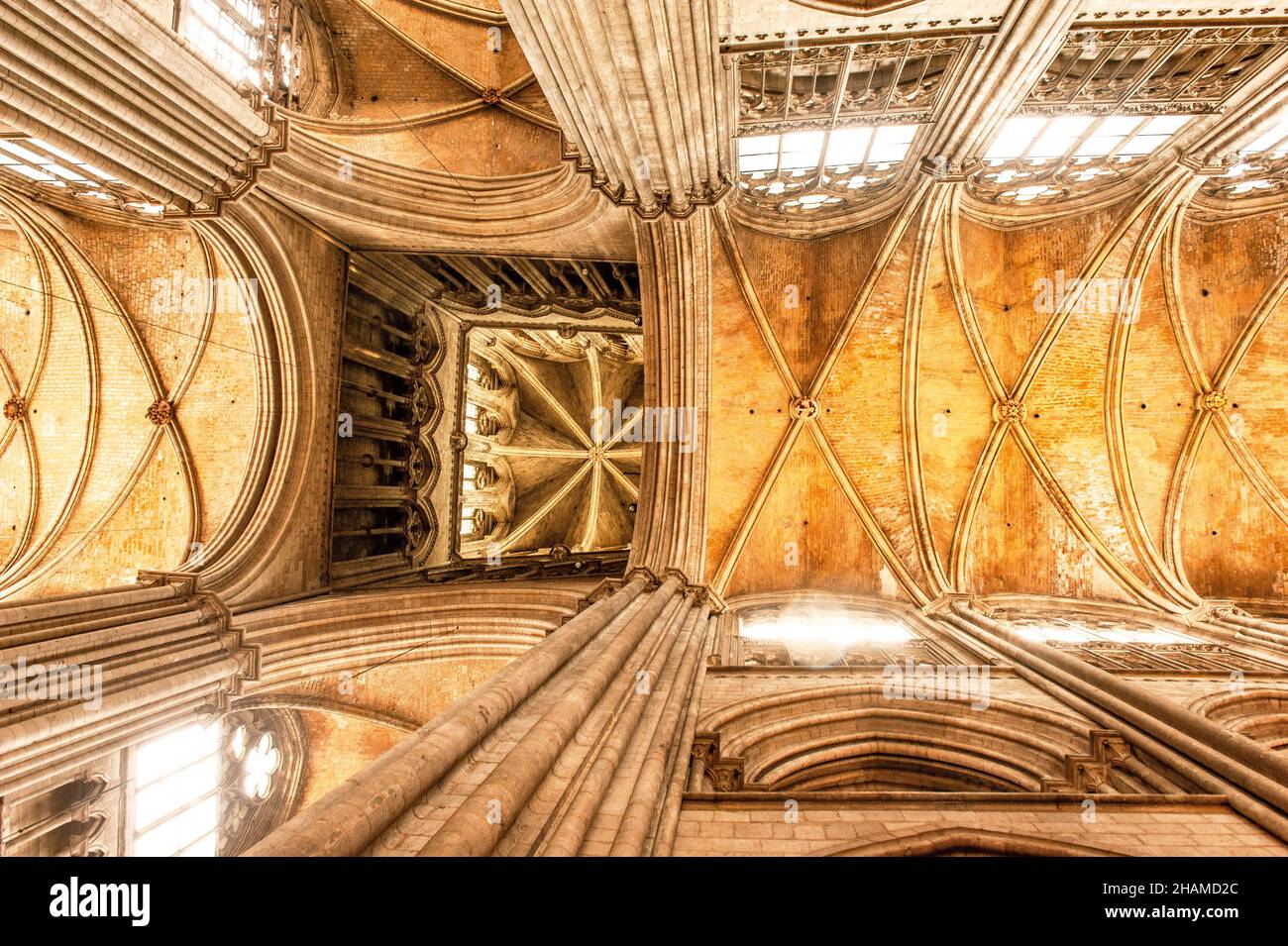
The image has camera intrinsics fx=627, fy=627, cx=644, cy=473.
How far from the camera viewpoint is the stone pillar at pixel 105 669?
17.3 ft

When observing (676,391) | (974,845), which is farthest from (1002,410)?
(974,845)

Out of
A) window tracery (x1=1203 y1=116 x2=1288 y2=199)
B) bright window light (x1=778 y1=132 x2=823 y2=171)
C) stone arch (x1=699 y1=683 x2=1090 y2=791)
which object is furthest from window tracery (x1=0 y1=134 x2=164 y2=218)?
window tracery (x1=1203 y1=116 x2=1288 y2=199)

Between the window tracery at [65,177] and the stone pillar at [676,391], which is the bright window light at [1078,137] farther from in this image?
the window tracery at [65,177]

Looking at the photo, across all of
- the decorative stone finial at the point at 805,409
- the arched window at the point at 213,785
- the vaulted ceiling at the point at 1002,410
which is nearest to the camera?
the arched window at the point at 213,785

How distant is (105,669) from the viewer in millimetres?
6047

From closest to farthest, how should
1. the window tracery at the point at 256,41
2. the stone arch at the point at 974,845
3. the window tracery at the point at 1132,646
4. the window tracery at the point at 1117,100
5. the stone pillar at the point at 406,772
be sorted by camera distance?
the stone pillar at the point at 406,772
the stone arch at the point at 974,845
the window tracery at the point at 1117,100
the window tracery at the point at 1132,646
the window tracery at the point at 256,41

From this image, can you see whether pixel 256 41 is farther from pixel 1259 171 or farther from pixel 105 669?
pixel 1259 171

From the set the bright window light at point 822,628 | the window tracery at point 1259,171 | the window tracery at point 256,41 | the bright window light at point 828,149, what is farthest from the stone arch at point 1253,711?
the window tracery at point 256,41

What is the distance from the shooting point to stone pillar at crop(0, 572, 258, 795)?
17.3ft

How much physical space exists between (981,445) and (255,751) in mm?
14803

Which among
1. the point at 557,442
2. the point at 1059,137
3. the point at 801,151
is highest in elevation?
the point at 1059,137

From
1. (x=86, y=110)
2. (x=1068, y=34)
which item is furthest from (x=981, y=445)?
(x=86, y=110)

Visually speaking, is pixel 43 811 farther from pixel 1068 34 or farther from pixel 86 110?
pixel 1068 34

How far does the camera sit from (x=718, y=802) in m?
4.42
